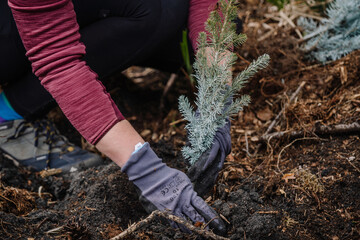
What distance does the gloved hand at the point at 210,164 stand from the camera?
1485 mm

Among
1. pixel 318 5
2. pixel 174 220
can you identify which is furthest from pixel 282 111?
pixel 318 5

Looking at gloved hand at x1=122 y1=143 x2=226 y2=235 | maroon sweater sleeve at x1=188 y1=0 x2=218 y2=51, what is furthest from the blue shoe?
maroon sweater sleeve at x1=188 y1=0 x2=218 y2=51

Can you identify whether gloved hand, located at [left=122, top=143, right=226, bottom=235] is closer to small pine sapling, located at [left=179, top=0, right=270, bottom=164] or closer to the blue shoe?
small pine sapling, located at [left=179, top=0, right=270, bottom=164]

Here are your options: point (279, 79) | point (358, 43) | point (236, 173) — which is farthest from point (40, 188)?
point (358, 43)

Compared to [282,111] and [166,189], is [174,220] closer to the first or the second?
[166,189]

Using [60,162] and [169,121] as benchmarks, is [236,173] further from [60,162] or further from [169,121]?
[60,162]

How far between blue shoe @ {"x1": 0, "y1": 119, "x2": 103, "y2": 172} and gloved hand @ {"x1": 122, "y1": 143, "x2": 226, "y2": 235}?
0.83 metres

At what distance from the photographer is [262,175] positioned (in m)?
1.73

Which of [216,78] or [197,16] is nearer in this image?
[216,78]

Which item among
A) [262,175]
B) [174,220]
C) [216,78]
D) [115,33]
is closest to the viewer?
[174,220]

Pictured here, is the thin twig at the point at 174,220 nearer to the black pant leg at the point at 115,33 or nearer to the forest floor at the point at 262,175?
the forest floor at the point at 262,175

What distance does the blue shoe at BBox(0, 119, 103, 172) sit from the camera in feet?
6.88

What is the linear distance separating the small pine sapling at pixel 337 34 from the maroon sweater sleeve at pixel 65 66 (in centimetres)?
170

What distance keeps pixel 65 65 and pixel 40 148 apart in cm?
109
